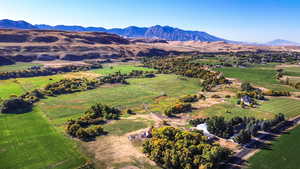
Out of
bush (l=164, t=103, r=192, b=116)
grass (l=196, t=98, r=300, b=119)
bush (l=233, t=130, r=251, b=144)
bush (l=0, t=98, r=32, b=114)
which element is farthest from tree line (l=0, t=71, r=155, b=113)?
bush (l=233, t=130, r=251, b=144)

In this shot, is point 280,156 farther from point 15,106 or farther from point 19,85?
point 19,85

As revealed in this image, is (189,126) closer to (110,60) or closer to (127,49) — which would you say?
(110,60)

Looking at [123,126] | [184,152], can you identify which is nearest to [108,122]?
[123,126]

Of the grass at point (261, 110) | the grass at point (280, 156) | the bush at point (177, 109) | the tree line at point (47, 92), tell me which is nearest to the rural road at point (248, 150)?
the grass at point (280, 156)

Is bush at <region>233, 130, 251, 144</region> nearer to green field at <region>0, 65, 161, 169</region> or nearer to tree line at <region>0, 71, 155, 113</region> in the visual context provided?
green field at <region>0, 65, 161, 169</region>

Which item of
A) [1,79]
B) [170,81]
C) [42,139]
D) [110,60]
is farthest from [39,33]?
[42,139]

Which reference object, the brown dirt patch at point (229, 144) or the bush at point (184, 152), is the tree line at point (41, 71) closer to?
the bush at point (184, 152)
